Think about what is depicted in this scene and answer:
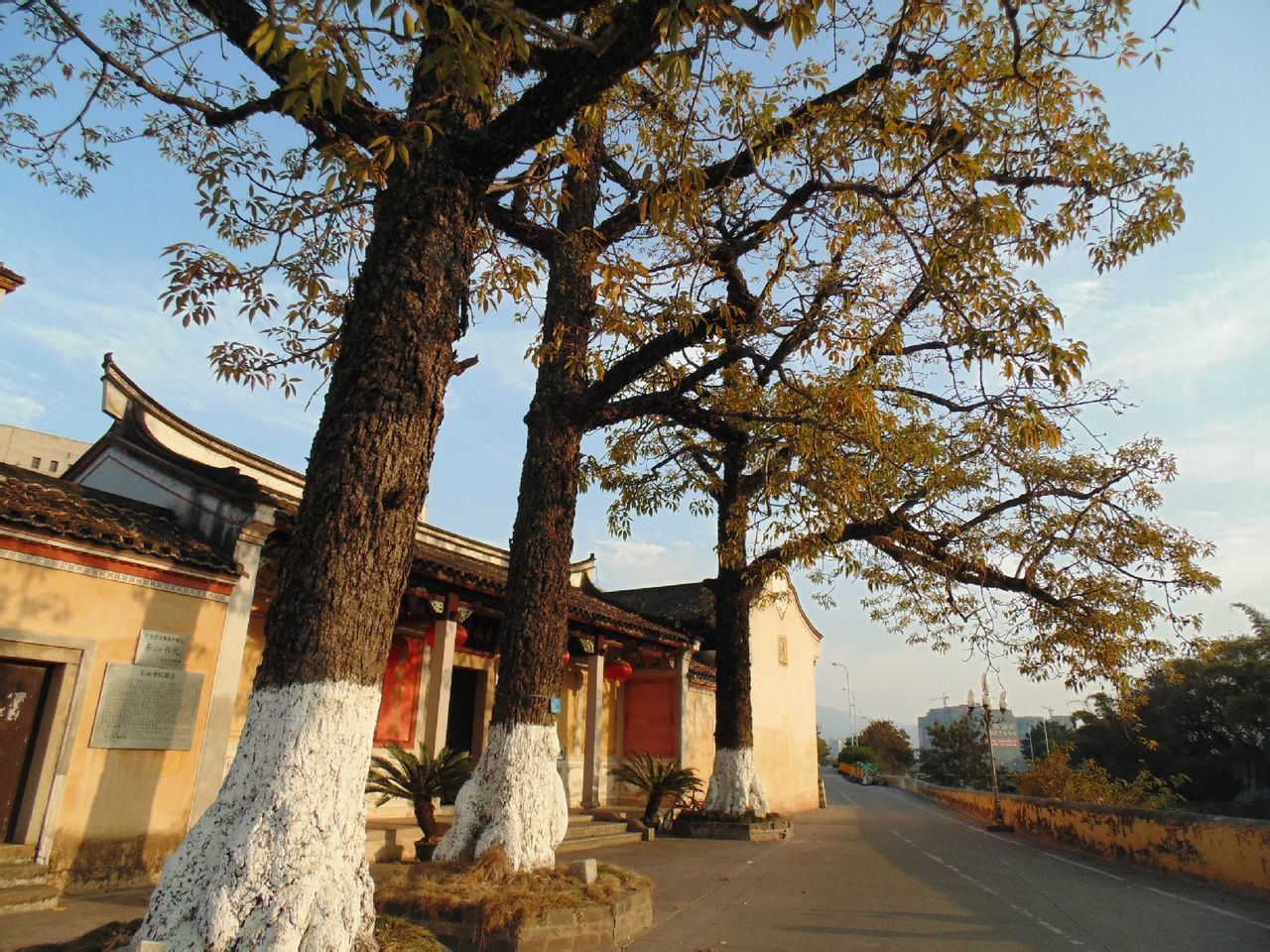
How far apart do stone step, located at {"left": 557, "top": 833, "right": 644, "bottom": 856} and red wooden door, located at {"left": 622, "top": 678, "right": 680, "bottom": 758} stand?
4565mm

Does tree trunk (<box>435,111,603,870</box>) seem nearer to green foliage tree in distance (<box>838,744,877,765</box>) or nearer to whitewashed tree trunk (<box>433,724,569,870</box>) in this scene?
whitewashed tree trunk (<box>433,724,569,870</box>)

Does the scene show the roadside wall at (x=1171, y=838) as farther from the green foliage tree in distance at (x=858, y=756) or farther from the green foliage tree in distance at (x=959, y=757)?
the green foliage tree in distance at (x=858, y=756)

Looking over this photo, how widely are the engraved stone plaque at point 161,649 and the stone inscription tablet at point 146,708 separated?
2.6 inches

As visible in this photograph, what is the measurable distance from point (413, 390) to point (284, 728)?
5.92ft

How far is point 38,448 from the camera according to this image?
2327 centimetres

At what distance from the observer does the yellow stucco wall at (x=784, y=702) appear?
67.0 ft

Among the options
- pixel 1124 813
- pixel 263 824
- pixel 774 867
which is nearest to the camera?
pixel 263 824

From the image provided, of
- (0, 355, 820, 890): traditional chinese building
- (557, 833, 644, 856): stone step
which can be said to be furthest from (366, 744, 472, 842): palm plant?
(557, 833, 644, 856): stone step

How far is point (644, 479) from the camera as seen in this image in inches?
502

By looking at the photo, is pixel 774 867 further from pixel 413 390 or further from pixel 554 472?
pixel 413 390

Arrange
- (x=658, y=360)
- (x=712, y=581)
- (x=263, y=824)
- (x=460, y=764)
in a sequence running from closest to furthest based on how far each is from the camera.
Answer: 1. (x=263, y=824)
2. (x=658, y=360)
3. (x=460, y=764)
4. (x=712, y=581)

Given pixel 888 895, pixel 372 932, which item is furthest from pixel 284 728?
pixel 888 895

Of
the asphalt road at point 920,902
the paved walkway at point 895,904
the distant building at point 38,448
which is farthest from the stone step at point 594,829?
the distant building at point 38,448

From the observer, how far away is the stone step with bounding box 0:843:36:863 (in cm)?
605
